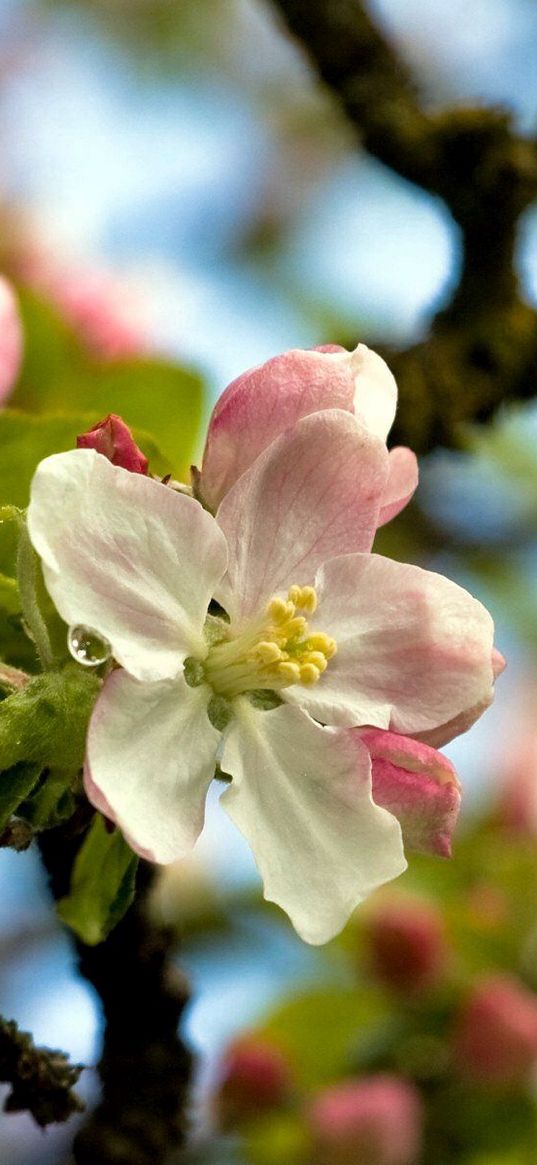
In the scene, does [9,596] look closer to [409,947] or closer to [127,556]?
[127,556]

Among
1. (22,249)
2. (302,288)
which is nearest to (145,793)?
(22,249)

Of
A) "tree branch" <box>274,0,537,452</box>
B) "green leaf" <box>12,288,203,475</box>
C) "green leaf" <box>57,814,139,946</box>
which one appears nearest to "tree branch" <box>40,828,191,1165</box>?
"green leaf" <box>57,814,139,946</box>

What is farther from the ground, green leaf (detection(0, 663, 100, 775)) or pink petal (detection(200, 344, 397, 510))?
pink petal (detection(200, 344, 397, 510))

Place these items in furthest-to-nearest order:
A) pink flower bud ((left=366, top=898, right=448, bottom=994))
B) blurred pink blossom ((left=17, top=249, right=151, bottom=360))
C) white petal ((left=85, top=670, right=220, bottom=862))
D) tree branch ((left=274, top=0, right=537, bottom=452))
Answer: pink flower bud ((left=366, top=898, right=448, bottom=994)) < blurred pink blossom ((left=17, top=249, right=151, bottom=360)) < tree branch ((left=274, top=0, right=537, bottom=452)) < white petal ((left=85, top=670, right=220, bottom=862))

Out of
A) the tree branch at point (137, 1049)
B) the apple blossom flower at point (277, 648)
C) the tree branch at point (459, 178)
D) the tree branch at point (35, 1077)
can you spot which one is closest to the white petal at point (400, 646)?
the apple blossom flower at point (277, 648)

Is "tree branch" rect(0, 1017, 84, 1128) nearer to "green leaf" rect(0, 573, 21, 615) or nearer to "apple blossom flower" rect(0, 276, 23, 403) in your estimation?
"green leaf" rect(0, 573, 21, 615)

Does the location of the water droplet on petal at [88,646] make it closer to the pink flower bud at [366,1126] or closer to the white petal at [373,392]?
the white petal at [373,392]
